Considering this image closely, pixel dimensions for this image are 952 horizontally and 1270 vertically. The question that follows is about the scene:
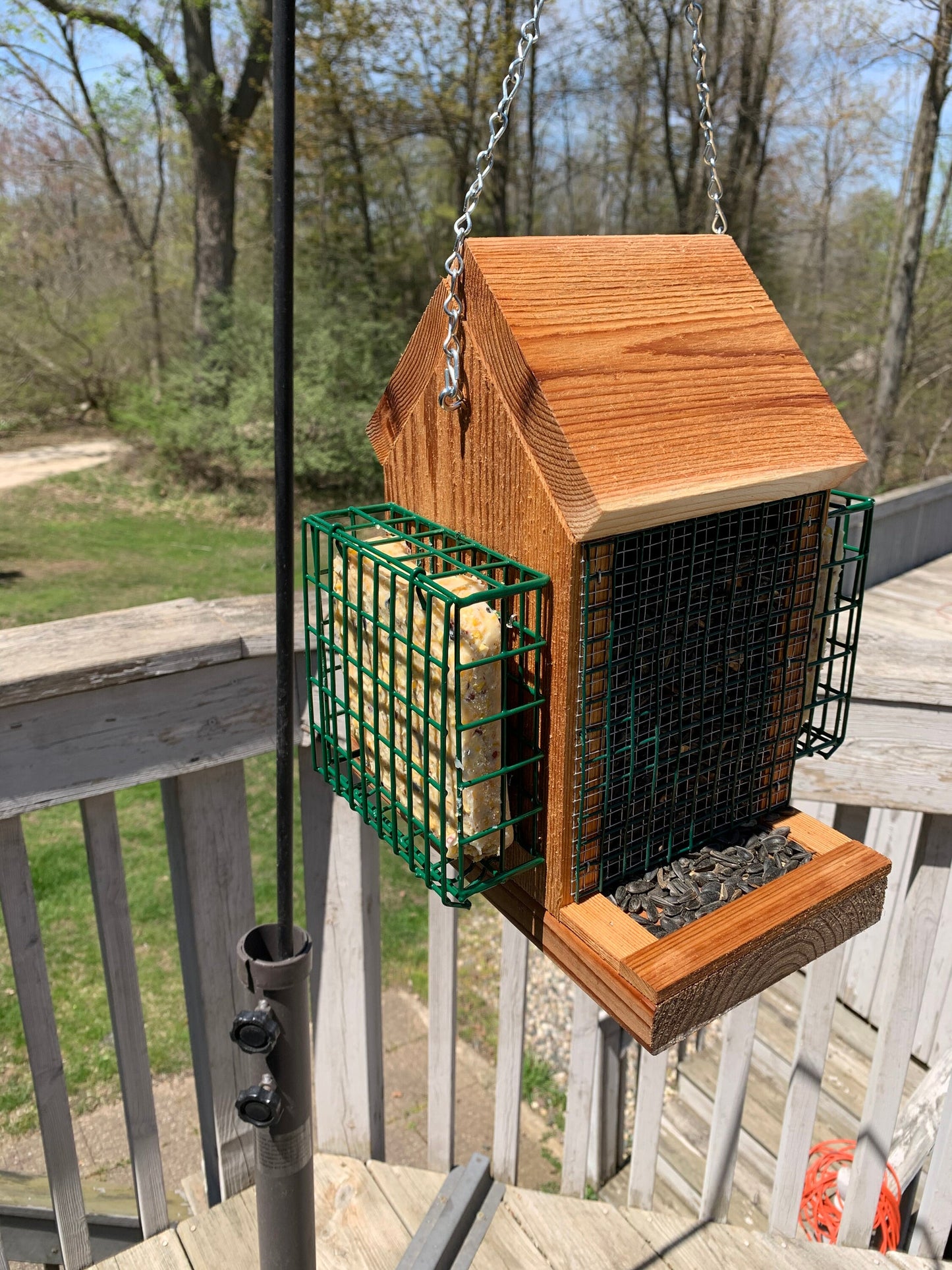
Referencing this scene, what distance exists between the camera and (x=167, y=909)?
4719mm

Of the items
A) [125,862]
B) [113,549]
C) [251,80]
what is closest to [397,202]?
[251,80]

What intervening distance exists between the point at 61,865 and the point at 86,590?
13.3ft

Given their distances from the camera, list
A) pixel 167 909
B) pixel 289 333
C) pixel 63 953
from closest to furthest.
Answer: pixel 289 333
pixel 63 953
pixel 167 909

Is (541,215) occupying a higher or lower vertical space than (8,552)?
higher

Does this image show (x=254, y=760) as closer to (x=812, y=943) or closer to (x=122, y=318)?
(x=812, y=943)

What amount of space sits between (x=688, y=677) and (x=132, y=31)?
1367 centimetres

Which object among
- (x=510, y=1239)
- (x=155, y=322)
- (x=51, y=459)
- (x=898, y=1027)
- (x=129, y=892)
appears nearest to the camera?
(x=898, y=1027)

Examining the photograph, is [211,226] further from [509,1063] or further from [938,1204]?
[938,1204]

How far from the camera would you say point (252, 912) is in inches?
62.0

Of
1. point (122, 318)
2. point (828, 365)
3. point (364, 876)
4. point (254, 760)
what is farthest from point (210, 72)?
point (364, 876)

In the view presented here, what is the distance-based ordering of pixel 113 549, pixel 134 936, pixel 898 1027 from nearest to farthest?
pixel 898 1027 < pixel 134 936 < pixel 113 549

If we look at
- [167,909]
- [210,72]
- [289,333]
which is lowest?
[167,909]

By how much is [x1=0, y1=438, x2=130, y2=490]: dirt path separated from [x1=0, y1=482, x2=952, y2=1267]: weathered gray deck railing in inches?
461

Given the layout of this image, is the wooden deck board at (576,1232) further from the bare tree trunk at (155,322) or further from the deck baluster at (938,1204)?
the bare tree trunk at (155,322)
